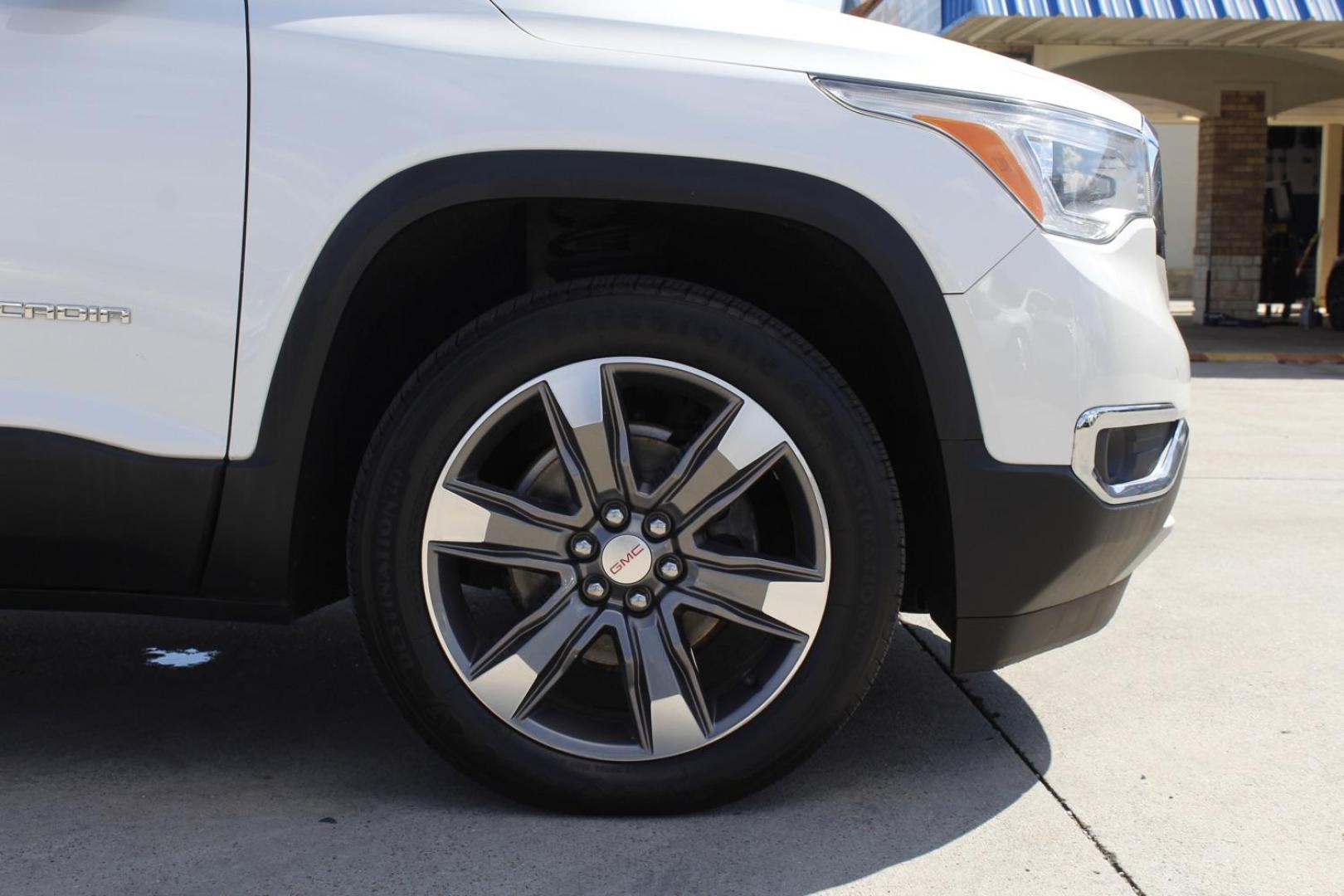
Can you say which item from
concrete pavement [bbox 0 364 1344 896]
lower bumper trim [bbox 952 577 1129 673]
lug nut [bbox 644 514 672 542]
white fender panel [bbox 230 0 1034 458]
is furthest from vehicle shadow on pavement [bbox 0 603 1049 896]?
white fender panel [bbox 230 0 1034 458]

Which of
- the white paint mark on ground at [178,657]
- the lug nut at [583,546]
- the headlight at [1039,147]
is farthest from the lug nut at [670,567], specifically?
the white paint mark on ground at [178,657]

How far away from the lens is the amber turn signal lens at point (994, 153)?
2.18 metres

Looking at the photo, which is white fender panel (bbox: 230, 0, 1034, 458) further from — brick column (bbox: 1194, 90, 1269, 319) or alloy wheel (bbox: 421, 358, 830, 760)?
brick column (bbox: 1194, 90, 1269, 319)

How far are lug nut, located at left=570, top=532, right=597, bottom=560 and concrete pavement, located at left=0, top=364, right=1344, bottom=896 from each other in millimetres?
457

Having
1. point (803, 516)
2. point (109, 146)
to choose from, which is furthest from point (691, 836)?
point (109, 146)

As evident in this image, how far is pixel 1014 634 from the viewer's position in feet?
7.55

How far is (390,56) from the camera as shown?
2.15 meters

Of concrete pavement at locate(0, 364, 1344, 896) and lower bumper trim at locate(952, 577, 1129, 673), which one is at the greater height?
lower bumper trim at locate(952, 577, 1129, 673)

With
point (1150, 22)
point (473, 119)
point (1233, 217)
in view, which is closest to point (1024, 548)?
point (473, 119)

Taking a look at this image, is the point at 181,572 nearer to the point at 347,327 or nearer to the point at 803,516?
the point at 347,327

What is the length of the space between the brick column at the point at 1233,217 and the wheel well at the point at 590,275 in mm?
16697

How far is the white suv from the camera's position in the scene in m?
2.14

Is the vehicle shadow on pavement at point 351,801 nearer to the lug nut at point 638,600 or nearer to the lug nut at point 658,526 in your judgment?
the lug nut at point 638,600

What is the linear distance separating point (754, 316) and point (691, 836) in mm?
854
